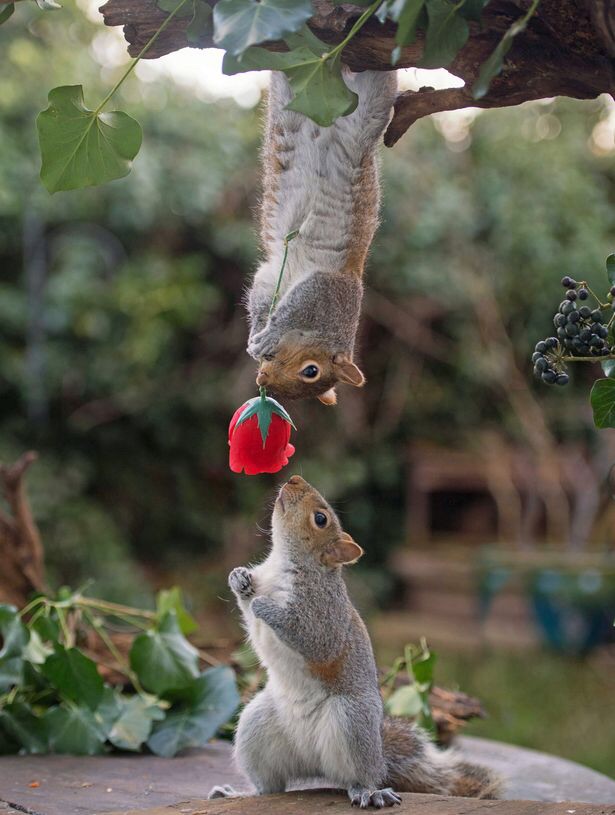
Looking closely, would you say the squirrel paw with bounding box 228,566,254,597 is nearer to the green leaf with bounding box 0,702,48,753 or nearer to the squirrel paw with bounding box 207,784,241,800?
the squirrel paw with bounding box 207,784,241,800

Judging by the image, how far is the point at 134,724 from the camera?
2.47 metres

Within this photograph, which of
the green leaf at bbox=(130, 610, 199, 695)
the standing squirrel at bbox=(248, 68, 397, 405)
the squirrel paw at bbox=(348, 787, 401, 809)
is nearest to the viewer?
the squirrel paw at bbox=(348, 787, 401, 809)

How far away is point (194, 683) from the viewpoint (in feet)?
8.51

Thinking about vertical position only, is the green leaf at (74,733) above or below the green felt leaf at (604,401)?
below

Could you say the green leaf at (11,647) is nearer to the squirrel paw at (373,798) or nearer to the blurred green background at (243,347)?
the squirrel paw at (373,798)

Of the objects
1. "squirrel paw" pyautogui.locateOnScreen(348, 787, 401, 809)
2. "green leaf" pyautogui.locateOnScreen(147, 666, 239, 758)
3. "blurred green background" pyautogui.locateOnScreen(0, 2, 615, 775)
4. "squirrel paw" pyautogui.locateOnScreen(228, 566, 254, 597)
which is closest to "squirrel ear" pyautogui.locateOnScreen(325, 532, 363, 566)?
"squirrel paw" pyautogui.locateOnScreen(228, 566, 254, 597)

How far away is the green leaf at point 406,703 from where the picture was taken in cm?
259

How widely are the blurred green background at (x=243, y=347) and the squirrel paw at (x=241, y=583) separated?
9.63ft

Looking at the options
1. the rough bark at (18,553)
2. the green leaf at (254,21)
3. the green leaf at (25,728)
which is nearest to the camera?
the green leaf at (254,21)

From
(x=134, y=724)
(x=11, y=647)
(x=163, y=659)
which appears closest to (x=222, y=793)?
(x=134, y=724)

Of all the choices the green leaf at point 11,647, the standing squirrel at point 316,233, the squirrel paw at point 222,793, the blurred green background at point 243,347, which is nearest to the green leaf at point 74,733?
the green leaf at point 11,647

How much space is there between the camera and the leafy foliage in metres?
2.44

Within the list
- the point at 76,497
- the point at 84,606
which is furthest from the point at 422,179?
the point at 84,606

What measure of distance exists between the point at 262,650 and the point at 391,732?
352 mm
